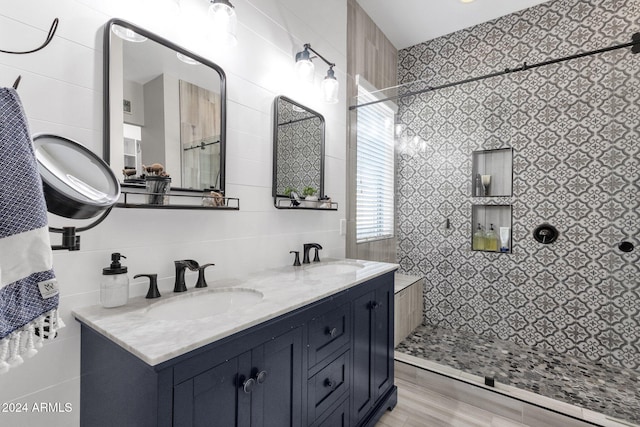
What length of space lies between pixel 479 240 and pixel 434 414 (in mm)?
1360

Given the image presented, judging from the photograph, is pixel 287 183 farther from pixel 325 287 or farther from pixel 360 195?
pixel 360 195

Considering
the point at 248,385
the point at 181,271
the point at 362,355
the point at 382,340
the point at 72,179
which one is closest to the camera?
the point at 72,179

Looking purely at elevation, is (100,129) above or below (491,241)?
above

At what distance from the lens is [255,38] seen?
1.63 m

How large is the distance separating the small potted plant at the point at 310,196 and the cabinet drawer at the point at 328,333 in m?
0.74

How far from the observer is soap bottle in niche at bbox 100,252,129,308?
98 centimetres

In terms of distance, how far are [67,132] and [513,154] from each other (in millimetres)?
2822

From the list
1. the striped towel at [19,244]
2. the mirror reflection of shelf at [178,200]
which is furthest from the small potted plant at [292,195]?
the striped towel at [19,244]

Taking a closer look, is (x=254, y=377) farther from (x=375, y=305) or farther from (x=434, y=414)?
(x=434, y=414)

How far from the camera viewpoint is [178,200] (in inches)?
50.3

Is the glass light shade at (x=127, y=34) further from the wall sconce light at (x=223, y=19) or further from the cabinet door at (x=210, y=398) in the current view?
the cabinet door at (x=210, y=398)

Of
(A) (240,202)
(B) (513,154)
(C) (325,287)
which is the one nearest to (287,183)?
(A) (240,202)

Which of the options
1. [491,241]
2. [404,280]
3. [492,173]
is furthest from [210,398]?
[492,173]

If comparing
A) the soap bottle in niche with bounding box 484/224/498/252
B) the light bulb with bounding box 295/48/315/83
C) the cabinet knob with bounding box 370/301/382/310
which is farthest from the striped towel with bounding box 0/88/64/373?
the soap bottle in niche with bounding box 484/224/498/252
